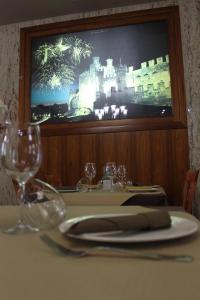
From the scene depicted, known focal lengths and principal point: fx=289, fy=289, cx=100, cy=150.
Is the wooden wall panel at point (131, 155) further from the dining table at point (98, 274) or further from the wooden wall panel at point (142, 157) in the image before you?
the dining table at point (98, 274)

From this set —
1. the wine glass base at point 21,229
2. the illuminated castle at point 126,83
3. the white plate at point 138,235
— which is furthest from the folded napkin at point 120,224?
the illuminated castle at point 126,83

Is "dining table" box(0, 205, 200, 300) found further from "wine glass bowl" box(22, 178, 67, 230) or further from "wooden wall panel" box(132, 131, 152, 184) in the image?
"wooden wall panel" box(132, 131, 152, 184)

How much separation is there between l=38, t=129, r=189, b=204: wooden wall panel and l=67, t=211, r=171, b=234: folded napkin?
2656mm

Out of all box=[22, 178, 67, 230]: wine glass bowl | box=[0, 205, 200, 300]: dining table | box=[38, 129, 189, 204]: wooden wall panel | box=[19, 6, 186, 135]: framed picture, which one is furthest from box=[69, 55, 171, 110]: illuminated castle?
box=[0, 205, 200, 300]: dining table

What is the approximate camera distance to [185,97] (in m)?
3.12

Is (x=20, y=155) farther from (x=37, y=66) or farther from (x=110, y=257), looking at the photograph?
(x=37, y=66)

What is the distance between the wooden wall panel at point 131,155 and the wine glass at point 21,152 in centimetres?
264

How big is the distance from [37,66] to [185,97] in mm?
1827

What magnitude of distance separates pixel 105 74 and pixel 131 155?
100cm

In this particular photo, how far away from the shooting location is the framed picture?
3.17 metres

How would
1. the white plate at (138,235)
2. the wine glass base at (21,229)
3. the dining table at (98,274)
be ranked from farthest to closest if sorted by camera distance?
the wine glass base at (21,229)
the white plate at (138,235)
the dining table at (98,274)

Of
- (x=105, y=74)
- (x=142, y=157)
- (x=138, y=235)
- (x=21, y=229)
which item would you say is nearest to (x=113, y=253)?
(x=138, y=235)

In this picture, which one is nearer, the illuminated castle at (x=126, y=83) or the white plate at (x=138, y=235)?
the white plate at (x=138, y=235)

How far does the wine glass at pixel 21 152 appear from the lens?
22.6 inches
